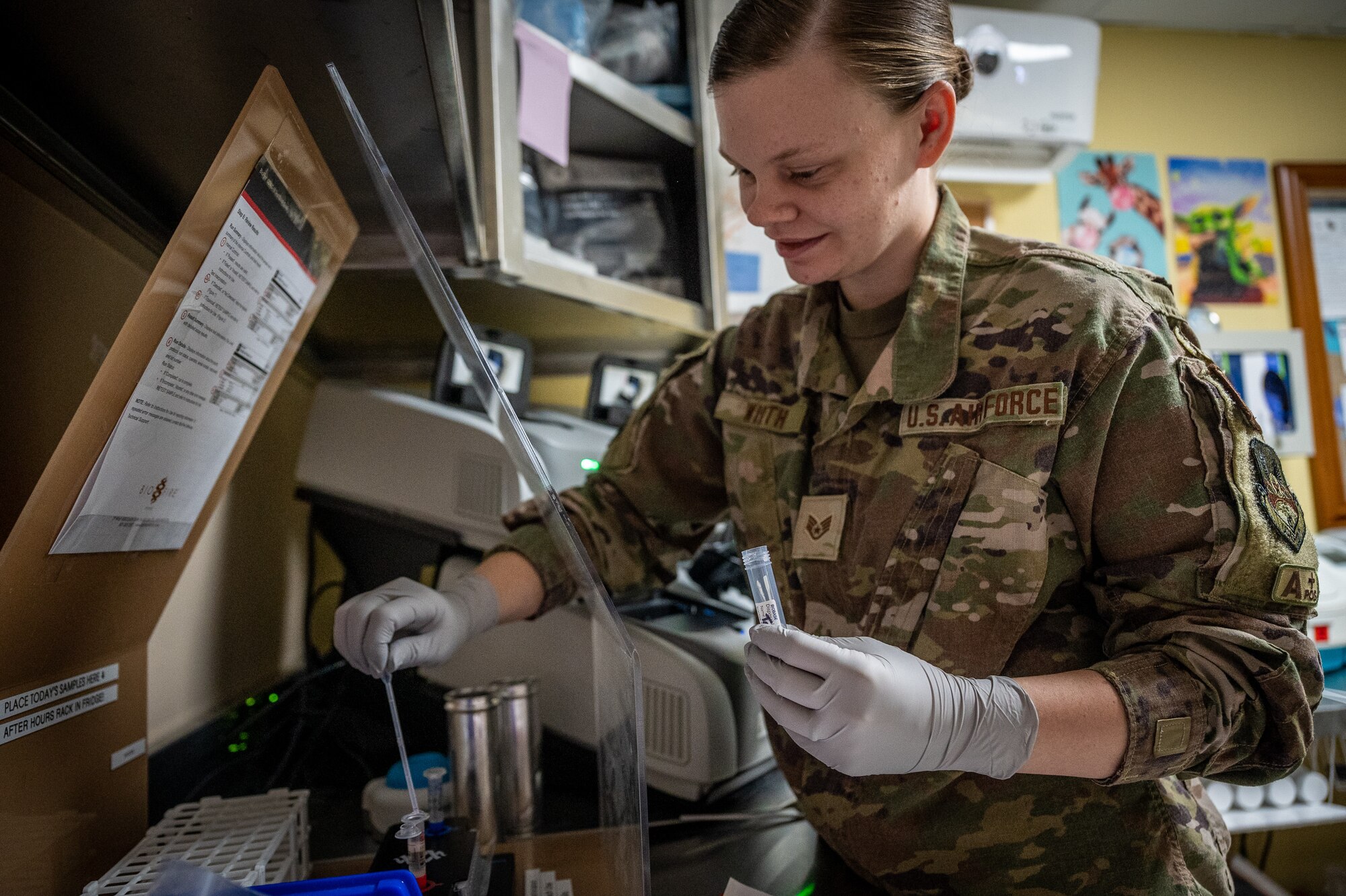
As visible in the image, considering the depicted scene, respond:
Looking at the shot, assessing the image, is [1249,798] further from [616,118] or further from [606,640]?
[616,118]

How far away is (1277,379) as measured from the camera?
2.28 metres

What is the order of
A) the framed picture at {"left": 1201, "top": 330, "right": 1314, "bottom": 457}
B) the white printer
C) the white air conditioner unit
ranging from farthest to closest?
the framed picture at {"left": 1201, "top": 330, "right": 1314, "bottom": 457} → the white air conditioner unit → the white printer

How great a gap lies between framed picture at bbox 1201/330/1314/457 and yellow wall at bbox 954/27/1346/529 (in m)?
0.16

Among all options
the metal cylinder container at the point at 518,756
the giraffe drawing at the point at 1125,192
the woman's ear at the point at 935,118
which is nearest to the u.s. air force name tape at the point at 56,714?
the metal cylinder container at the point at 518,756

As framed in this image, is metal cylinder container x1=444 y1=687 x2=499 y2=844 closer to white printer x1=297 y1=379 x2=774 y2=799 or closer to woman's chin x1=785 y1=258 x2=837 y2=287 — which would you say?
white printer x1=297 y1=379 x2=774 y2=799

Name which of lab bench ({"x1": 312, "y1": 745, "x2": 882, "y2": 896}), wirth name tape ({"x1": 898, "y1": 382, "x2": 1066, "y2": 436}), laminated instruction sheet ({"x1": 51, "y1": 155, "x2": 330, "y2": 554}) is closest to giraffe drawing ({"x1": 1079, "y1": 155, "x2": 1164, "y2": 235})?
wirth name tape ({"x1": 898, "y1": 382, "x2": 1066, "y2": 436})

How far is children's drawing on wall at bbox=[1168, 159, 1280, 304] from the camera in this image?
2428mm

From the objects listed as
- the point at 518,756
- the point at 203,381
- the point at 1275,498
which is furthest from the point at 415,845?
the point at 1275,498

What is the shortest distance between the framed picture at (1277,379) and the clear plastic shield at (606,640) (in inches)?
86.0

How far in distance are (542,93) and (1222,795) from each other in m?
1.79

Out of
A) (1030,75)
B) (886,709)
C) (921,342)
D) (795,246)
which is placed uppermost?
(1030,75)

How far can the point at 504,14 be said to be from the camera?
3.52 ft

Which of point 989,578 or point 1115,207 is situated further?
point 1115,207

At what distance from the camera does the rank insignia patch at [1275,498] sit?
2.23 feet
